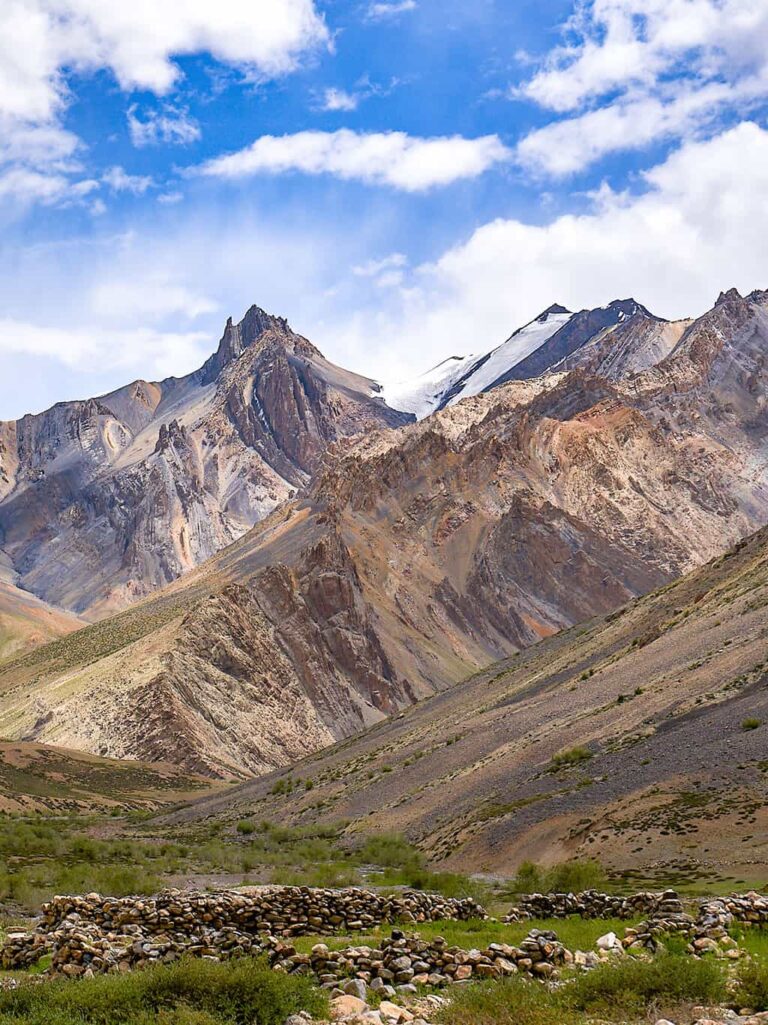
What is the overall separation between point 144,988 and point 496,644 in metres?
146

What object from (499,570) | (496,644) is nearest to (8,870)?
(496,644)

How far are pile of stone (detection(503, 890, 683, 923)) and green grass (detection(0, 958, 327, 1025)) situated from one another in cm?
841

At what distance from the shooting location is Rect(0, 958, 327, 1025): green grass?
40.2 feet

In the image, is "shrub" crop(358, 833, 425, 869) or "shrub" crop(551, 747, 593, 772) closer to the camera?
"shrub" crop(358, 833, 425, 869)

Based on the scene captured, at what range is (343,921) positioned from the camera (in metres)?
18.7

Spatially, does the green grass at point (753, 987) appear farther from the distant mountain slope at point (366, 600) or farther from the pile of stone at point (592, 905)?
the distant mountain slope at point (366, 600)

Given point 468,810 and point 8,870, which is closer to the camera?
point 8,870

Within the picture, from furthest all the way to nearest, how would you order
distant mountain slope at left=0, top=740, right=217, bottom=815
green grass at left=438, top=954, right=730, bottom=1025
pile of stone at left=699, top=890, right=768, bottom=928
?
distant mountain slope at left=0, top=740, right=217, bottom=815 < pile of stone at left=699, top=890, right=768, bottom=928 < green grass at left=438, top=954, right=730, bottom=1025

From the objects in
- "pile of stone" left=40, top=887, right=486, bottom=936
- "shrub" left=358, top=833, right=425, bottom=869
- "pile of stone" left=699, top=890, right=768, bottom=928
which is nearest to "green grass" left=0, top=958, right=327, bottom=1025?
"pile of stone" left=40, top=887, right=486, bottom=936

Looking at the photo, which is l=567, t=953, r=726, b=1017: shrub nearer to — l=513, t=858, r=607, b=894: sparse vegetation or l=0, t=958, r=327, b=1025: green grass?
l=0, t=958, r=327, b=1025: green grass

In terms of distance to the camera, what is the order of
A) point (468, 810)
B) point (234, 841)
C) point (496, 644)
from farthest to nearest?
point (496, 644) → point (234, 841) → point (468, 810)

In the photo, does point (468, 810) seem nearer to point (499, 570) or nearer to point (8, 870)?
point (8, 870)

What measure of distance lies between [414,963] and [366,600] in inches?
5147

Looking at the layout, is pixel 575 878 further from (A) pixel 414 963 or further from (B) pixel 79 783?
(B) pixel 79 783
